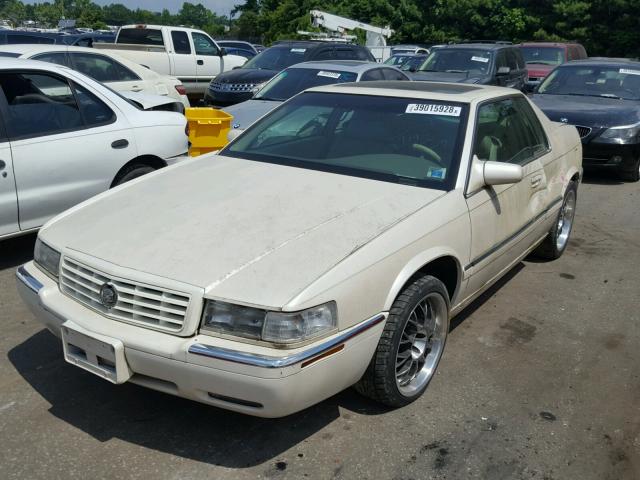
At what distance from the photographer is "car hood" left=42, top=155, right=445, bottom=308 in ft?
9.53

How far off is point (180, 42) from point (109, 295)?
42.6 feet

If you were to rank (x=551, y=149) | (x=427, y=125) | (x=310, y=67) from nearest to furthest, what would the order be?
(x=427, y=125) < (x=551, y=149) < (x=310, y=67)

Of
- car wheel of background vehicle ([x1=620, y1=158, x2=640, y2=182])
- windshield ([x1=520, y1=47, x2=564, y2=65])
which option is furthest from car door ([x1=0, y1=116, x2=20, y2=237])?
windshield ([x1=520, y1=47, x2=564, y2=65])

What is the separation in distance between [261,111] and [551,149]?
4.27 meters

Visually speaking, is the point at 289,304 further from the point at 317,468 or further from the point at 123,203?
the point at 123,203

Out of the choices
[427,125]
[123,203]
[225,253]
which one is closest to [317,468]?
[225,253]

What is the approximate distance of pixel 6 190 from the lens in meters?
4.84

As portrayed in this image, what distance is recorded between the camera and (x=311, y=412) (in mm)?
3410

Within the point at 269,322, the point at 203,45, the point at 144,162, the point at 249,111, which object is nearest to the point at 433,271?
the point at 269,322

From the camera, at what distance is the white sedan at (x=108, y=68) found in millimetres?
8195

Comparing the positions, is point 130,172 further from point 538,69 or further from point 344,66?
point 538,69

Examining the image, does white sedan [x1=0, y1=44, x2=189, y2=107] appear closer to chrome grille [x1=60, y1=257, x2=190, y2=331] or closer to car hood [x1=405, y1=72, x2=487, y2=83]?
car hood [x1=405, y1=72, x2=487, y2=83]

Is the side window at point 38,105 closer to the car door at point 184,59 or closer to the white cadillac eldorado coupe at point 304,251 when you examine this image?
the white cadillac eldorado coupe at point 304,251

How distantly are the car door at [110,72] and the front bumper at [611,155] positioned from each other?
20.2 feet
